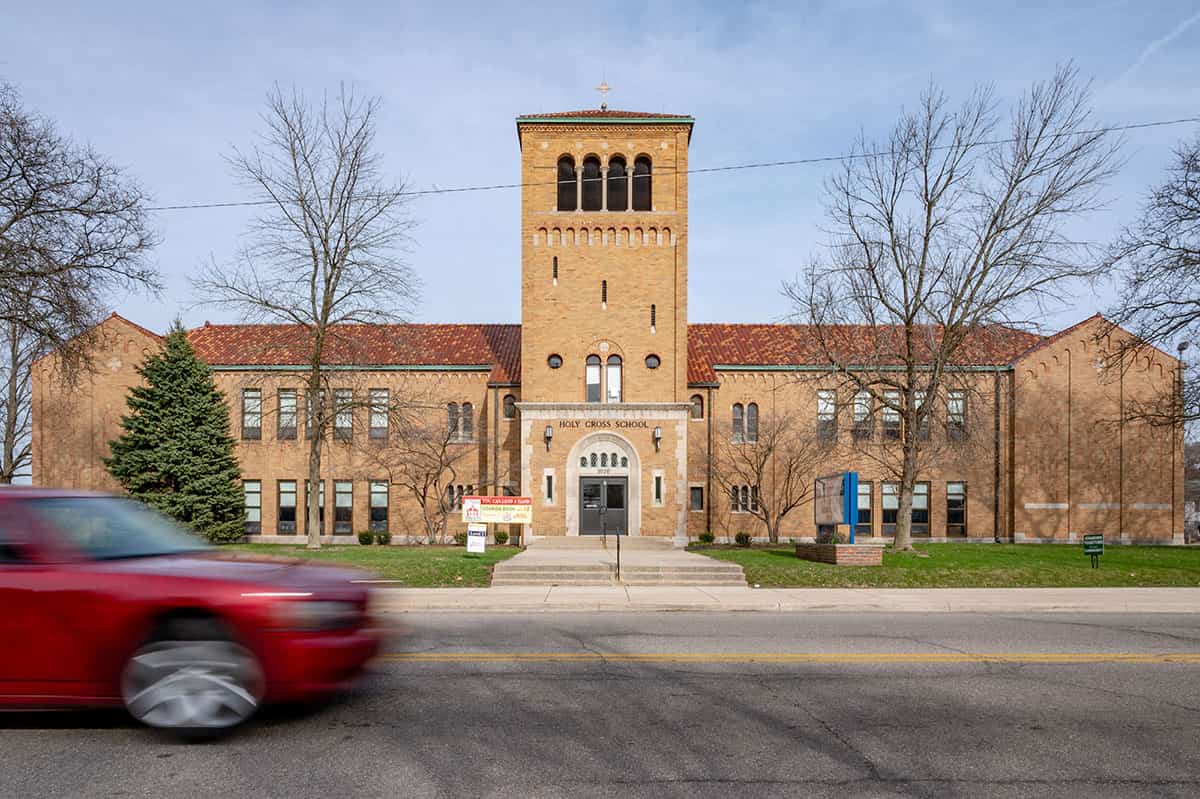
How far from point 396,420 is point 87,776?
77.1ft

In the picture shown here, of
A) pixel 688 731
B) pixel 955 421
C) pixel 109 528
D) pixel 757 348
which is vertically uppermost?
pixel 757 348

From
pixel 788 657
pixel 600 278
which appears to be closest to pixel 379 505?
pixel 600 278

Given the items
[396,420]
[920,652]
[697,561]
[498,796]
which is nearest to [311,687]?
[498,796]

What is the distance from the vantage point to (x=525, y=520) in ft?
76.6

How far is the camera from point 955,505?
124ft

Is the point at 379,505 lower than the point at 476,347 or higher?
lower

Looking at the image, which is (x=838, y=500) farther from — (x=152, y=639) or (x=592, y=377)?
(x=152, y=639)

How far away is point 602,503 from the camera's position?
1232 inches

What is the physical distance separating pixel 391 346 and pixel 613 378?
1130 cm

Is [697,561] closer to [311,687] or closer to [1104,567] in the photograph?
[1104,567]

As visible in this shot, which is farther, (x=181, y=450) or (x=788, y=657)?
(x=181, y=450)

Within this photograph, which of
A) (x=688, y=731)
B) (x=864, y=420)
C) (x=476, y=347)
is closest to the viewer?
(x=688, y=731)

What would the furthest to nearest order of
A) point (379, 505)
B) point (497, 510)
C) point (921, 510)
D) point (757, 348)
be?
point (757, 348) → point (921, 510) → point (379, 505) → point (497, 510)

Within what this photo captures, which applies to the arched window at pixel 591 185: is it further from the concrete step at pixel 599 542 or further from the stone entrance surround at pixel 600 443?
the concrete step at pixel 599 542
